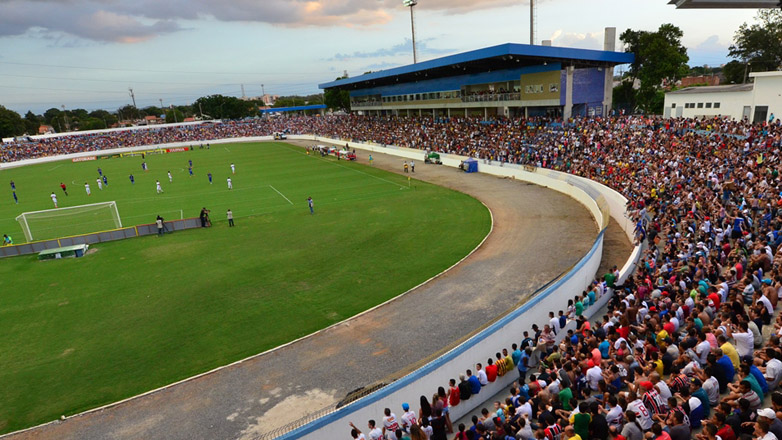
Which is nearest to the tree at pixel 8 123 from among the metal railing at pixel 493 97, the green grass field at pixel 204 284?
the green grass field at pixel 204 284

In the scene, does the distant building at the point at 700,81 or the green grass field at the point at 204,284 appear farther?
the distant building at the point at 700,81

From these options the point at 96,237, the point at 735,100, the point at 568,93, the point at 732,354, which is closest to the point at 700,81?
the point at 568,93

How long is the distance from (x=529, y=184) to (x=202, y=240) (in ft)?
80.3

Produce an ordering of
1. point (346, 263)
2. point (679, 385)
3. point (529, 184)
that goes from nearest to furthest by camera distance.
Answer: point (679, 385) < point (346, 263) < point (529, 184)

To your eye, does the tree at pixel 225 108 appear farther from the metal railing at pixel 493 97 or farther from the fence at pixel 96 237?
the fence at pixel 96 237

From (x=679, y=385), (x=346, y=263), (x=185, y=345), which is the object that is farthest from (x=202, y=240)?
(x=679, y=385)

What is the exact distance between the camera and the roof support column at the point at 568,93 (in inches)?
1745

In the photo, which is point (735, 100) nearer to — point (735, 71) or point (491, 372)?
point (735, 71)

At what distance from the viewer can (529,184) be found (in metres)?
35.3

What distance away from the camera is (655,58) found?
2073 inches

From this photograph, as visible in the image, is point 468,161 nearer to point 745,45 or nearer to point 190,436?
point 190,436

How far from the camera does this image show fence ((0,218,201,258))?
25.1 m

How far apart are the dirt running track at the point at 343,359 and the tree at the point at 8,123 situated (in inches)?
4742

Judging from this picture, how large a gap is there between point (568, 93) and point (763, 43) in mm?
30699
